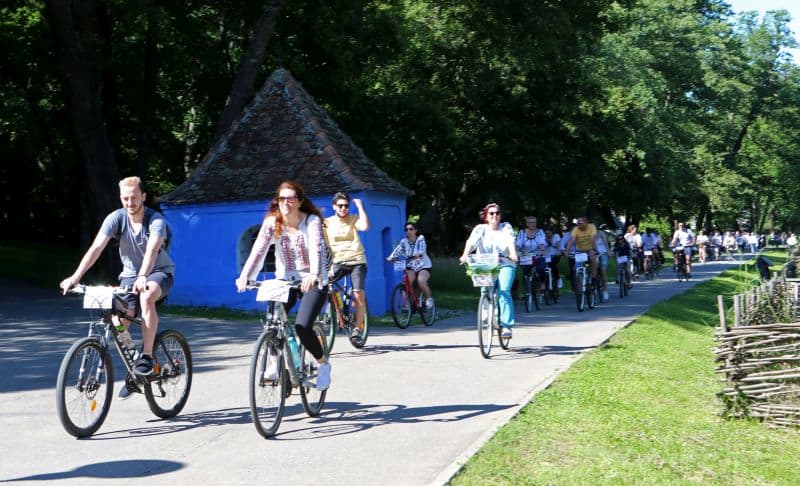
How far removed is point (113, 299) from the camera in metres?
7.93

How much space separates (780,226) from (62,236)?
344ft

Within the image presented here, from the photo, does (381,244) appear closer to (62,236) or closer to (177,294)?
(177,294)

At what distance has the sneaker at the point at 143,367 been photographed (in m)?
8.09

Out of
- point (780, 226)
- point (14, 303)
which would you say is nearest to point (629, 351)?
point (14, 303)

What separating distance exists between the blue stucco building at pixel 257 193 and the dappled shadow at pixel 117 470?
15.3 metres

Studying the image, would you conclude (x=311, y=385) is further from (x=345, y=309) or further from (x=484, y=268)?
(x=345, y=309)

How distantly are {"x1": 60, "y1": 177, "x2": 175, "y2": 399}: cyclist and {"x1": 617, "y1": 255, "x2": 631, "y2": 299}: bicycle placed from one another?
2020 centimetres

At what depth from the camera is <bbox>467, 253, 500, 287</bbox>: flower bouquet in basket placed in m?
13.2

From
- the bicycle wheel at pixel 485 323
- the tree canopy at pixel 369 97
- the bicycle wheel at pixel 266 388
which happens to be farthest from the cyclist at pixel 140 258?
the tree canopy at pixel 369 97

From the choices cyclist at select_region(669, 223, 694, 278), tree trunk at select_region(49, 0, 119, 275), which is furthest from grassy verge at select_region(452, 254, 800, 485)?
cyclist at select_region(669, 223, 694, 278)

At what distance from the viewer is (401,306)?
17547 millimetres

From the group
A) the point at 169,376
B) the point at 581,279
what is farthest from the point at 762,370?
the point at 581,279

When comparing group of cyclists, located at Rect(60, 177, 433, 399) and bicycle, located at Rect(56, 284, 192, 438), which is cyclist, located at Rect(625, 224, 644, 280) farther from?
bicycle, located at Rect(56, 284, 192, 438)

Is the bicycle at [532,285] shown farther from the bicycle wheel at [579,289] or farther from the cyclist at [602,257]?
the cyclist at [602,257]
